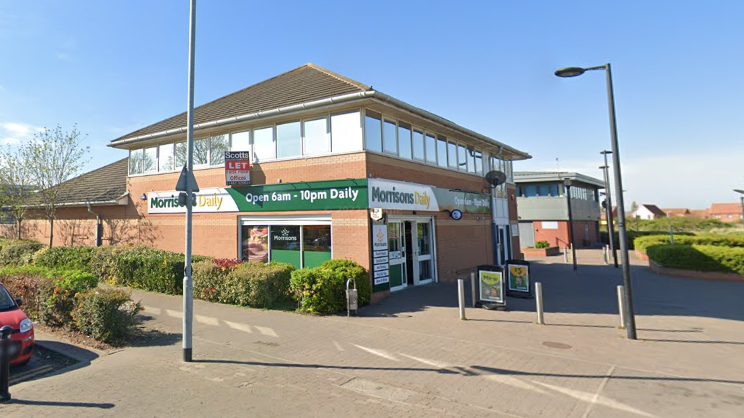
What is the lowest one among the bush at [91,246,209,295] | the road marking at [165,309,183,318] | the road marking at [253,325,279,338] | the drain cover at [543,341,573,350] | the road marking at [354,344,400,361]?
the drain cover at [543,341,573,350]

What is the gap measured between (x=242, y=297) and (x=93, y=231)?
12.7 meters

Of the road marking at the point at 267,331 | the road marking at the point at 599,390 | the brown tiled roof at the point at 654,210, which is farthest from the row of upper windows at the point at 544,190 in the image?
the brown tiled roof at the point at 654,210

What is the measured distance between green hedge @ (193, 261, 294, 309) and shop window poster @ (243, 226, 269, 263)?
212 cm

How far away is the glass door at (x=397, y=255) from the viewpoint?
11.7m

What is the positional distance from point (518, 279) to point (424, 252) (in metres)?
3.49

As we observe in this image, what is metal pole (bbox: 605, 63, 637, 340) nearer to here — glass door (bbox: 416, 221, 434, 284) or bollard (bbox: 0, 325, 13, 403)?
glass door (bbox: 416, 221, 434, 284)

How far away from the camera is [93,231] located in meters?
17.7

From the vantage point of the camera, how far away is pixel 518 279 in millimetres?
10945

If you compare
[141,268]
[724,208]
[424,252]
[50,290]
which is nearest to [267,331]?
[50,290]

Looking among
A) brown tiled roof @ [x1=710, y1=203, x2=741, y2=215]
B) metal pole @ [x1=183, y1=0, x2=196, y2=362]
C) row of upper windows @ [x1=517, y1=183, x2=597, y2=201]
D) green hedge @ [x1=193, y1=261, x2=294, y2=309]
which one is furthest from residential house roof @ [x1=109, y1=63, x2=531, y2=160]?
brown tiled roof @ [x1=710, y1=203, x2=741, y2=215]

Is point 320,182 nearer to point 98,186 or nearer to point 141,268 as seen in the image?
point 141,268

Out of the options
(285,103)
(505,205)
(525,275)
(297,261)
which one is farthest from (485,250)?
A: (285,103)

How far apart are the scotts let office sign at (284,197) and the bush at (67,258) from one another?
317cm

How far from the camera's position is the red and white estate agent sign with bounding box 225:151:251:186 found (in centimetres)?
1273
